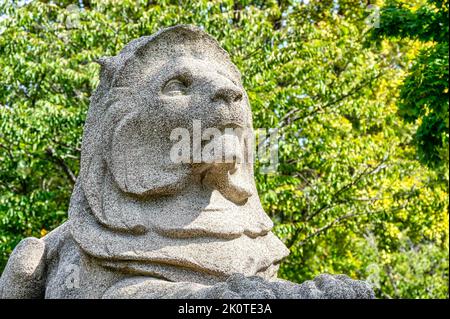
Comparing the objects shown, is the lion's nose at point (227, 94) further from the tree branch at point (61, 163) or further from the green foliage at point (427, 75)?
the tree branch at point (61, 163)

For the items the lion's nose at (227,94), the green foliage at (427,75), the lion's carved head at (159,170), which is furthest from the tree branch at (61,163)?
the lion's nose at (227,94)

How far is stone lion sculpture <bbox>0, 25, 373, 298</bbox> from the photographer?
375 cm

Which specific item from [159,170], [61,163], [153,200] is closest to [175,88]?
[159,170]

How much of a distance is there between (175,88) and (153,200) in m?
0.69

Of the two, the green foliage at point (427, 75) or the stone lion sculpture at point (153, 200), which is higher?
the stone lion sculpture at point (153, 200)

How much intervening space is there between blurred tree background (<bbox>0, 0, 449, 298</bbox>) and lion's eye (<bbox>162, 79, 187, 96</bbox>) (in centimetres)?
510

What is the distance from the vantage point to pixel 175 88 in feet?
13.5

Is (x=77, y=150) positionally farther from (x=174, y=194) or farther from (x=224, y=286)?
(x=224, y=286)

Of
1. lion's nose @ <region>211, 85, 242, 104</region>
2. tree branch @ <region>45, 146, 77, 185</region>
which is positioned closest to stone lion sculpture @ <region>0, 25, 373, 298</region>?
lion's nose @ <region>211, 85, 242, 104</region>

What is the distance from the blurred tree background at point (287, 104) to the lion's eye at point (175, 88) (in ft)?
16.7

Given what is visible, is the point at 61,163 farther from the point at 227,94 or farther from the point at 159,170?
the point at 227,94

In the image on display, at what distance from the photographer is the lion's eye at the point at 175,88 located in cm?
409

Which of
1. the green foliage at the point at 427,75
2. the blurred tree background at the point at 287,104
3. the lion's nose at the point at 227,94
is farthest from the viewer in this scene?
the blurred tree background at the point at 287,104

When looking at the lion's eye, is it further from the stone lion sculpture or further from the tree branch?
the tree branch
